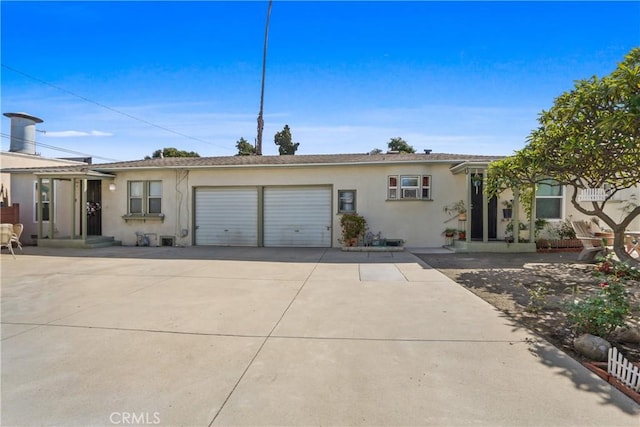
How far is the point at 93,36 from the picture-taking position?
477 inches

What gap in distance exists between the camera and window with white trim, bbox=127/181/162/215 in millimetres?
13680

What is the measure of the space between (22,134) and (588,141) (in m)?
23.5

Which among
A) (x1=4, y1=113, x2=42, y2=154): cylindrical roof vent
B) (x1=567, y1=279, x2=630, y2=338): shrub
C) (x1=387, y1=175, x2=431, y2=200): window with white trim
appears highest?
(x1=4, y1=113, x2=42, y2=154): cylindrical roof vent

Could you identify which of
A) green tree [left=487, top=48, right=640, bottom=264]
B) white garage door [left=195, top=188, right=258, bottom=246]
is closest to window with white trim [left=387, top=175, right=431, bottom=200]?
green tree [left=487, top=48, right=640, bottom=264]

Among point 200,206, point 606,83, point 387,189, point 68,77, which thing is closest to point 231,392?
point 606,83

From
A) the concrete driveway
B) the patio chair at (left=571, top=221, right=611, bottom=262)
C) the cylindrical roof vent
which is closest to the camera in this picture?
the concrete driveway

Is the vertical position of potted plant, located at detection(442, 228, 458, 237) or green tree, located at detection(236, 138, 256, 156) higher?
green tree, located at detection(236, 138, 256, 156)

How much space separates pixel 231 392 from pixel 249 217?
429 inches

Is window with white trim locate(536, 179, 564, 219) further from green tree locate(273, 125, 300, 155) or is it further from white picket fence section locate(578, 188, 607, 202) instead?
green tree locate(273, 125, 300, 155)

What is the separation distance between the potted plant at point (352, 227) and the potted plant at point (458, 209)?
3.15 meters

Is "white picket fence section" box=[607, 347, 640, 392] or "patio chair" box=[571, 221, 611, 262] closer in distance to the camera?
"white picket fence section" box=[607, 347, 640, 392]

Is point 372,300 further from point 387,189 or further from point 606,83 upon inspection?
point 387,189

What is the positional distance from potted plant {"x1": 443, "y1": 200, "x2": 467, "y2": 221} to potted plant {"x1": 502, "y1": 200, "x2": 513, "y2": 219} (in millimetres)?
1435

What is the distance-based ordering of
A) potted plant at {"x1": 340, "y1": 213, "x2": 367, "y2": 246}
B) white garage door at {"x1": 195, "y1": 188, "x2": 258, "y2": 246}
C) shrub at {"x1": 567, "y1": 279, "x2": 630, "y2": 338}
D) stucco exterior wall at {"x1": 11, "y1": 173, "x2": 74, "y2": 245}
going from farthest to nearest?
stucco exterior wall at {"x1": 11, "y1": 173, "x2": 74, "y2": 245} < white garage door at {"x1": 195, "y1": 188, "x2": 258, "y2": 246} < potted plant at {"x1": 340, "y1": 213, "x2": 367, "y2": 246} < shrub at {"x1": 567, "y1": 279, "x2": 630, "y2": 338}
